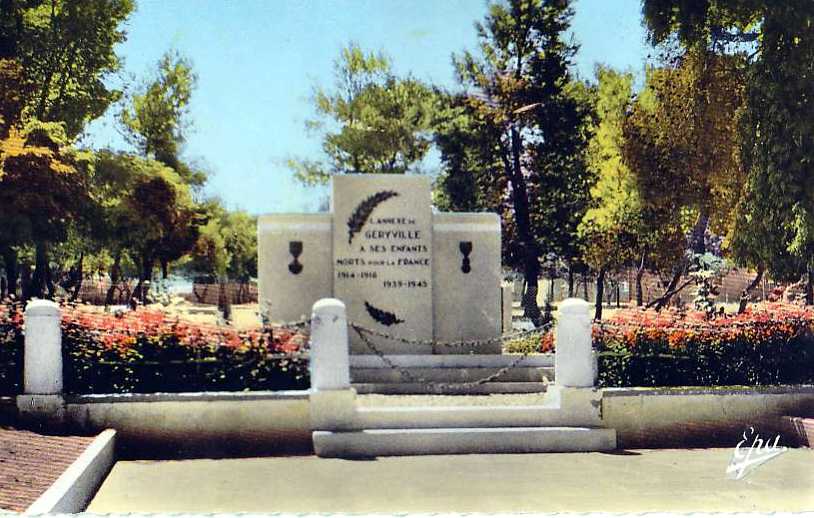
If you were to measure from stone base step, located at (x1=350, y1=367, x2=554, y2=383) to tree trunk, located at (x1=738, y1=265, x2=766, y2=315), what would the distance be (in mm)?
2141

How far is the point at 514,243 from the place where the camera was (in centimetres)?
866

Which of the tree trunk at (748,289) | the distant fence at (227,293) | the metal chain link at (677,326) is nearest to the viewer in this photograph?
the distant fence at (227,293)

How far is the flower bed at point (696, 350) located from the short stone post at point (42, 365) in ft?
17.4

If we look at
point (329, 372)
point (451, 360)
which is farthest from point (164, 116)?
point (451, 360)

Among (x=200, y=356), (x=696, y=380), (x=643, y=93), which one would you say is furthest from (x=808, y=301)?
(x=200, y=356)

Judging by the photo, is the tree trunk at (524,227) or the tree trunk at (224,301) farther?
the tree trunk at (224,301)

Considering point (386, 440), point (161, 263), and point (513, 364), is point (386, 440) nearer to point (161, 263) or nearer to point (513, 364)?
point (513, 364)

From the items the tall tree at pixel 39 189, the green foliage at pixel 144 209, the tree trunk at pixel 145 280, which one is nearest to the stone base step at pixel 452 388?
the tree trunk at pixel 145 280

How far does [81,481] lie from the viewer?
5.51m

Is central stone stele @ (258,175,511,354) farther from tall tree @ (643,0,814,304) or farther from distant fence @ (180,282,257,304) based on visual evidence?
tall tree @ (643,0,814,304)

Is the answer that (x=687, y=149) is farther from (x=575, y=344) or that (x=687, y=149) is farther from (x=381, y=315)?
(x=381, y=315)

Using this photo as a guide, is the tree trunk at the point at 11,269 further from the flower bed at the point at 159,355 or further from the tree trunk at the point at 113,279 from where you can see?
the tree trunk at the point at 113,279

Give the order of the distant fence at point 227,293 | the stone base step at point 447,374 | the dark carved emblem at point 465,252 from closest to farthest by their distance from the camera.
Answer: the distant fence at point 227,293 → the stone base step at point 447,374 → the dark carved emblem at point 465,252

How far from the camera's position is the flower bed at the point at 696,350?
836cm
